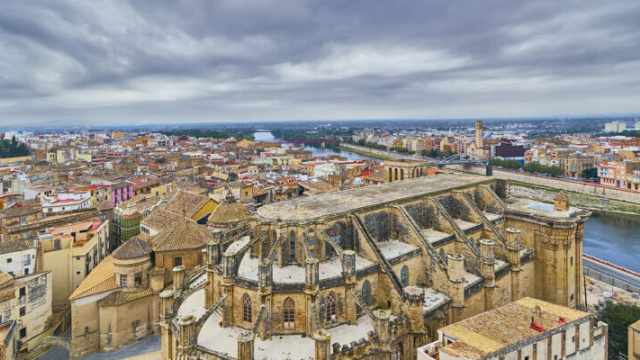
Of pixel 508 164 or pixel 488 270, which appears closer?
pixel 488 270

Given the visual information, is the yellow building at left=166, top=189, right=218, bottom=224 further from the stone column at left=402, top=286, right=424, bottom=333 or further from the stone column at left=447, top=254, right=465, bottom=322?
the stone column at left=447, top=254, right=465, bottom=322

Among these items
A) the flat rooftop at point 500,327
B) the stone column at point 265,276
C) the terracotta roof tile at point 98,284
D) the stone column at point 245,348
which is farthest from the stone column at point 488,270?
the terracotta roof tile at point 98,284

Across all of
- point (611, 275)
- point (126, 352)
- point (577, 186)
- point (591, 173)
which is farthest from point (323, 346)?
point (591, 173)

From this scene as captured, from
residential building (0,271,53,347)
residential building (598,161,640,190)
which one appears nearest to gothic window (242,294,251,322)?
residential building (0,271,53,347)

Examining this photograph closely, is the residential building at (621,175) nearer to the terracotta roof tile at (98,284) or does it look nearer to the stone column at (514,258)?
the stone column at (514,258)

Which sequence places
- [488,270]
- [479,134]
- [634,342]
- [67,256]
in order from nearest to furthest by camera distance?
1. [634,342]
2. [488,270]
3. [67,256]
4. [479,134]

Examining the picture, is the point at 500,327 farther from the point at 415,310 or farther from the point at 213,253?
the point at 213,253
